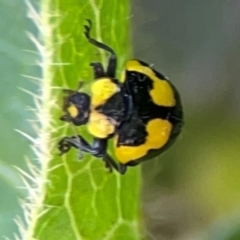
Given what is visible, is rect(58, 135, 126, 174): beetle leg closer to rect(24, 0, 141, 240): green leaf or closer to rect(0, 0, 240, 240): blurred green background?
rect(24, 0, 141, 240): green leaf

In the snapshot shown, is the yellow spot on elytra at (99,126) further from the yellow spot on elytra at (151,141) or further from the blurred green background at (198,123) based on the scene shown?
the blurred green background at (198,123)

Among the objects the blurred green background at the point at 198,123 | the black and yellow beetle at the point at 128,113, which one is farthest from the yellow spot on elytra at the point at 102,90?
the blurred green background at the point at 198,123

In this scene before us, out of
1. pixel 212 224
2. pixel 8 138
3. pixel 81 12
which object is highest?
pixel 81 12

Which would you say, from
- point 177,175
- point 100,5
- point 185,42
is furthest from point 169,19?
point 100,5

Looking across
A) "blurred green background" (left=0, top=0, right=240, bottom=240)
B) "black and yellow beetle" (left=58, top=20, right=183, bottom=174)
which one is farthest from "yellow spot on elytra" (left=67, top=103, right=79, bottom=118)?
"blurred green background" (left=0, top=0, right=240, bottom=240)

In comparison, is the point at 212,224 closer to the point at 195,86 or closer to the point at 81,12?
the point at 195,86

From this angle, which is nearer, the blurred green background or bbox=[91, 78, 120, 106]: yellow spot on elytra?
bbox=[91, 78, 120, 106]: yellow spot on elytra

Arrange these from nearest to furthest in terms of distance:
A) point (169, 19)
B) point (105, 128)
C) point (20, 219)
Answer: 1. point (20, 219)
2. point (105, 128)
3. point (169, 19)
